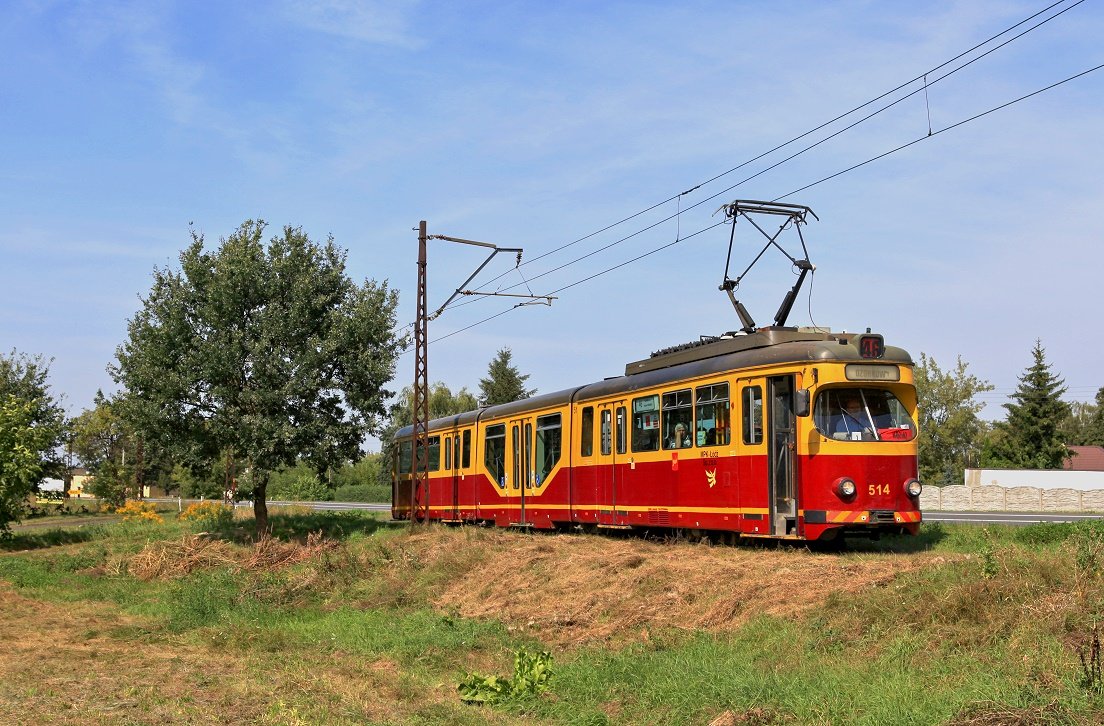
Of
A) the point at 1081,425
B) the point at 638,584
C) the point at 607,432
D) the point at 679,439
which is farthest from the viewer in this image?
the point at 1081,425

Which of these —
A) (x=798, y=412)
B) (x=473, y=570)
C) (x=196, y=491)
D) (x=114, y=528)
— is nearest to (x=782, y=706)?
(x=798, y=412)

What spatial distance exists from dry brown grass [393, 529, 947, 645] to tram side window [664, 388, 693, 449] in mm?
1858

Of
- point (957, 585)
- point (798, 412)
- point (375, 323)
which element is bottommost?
point (957, 585)

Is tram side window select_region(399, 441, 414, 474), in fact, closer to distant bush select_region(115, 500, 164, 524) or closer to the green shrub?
distant bush select_region(115, 500, 164, 524)

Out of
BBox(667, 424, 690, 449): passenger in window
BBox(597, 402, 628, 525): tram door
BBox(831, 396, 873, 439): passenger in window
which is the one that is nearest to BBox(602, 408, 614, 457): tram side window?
BBox(597, 402, 628, 525): tram door

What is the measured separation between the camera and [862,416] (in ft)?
53.6

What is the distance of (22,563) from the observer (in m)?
25.6

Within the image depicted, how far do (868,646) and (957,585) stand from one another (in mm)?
1240

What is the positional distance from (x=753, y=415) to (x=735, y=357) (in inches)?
45.1

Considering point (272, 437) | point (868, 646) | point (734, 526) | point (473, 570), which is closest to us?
point (868, 646)

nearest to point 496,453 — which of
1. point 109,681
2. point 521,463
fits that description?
point 521,463

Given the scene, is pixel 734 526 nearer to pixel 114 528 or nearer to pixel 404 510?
pixel 404 510

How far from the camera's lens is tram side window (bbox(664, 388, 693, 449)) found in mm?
18953

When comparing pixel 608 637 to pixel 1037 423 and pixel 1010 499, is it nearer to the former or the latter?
pixel 1010 499
